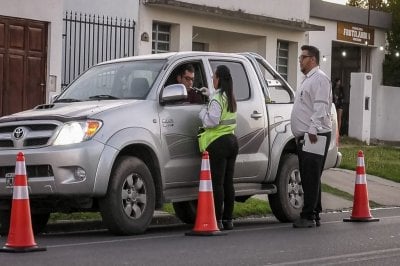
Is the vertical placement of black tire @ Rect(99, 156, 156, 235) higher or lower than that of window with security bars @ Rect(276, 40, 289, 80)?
lower

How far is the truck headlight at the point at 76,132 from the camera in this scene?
10594 mm

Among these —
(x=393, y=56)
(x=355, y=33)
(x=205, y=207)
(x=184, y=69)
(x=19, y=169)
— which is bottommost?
(x=205, y=207)

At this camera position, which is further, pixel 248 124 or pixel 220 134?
pixel 248 124

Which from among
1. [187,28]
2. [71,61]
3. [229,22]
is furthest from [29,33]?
[229,22]

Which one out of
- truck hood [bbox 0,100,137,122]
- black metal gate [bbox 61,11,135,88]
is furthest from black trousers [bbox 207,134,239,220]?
black metal gate [bbox 61,11,135,88]

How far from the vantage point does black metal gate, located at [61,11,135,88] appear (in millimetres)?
20812

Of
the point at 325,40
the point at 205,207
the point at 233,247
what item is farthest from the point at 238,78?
the point at 325,40

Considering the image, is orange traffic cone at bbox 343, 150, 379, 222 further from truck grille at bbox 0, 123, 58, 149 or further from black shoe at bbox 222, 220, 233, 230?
truck grille at bbox 0, 123, 58, 149

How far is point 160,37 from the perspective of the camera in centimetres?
2381

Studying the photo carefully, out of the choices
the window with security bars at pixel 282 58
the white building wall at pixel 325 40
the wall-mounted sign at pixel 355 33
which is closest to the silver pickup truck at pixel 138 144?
the window with security bars at pixel 282 58

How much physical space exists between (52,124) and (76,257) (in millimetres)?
2173

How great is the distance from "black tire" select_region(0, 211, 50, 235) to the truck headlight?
132cm

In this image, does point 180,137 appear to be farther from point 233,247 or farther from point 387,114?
point 387,114

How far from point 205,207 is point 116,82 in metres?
2.00
